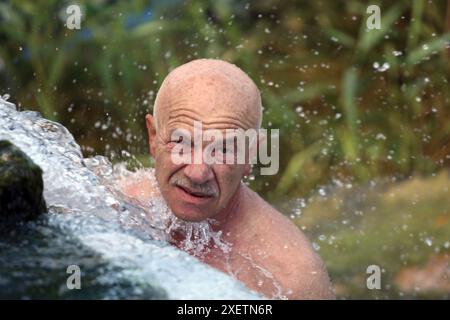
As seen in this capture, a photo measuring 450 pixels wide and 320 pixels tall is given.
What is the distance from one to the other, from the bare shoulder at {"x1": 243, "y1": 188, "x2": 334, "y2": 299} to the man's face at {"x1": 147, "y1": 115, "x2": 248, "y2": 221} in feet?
0.48

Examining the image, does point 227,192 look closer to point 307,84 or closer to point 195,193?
point 195,193

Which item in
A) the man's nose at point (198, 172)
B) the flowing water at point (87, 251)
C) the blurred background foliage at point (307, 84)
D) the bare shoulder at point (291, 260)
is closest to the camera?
the flowing water at point (87, 251)

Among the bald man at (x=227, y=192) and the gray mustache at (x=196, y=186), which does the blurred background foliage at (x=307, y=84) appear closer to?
the bald man at (x=227, y=192)

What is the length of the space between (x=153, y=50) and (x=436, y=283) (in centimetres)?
144

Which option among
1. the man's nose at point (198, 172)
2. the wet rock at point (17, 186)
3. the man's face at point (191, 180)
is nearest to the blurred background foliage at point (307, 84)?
the man's face at point (191, 180)

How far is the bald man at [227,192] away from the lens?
2.71m

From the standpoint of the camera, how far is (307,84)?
205 inches

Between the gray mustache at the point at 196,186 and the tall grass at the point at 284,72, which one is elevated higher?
the tall grass at the point at 284,72

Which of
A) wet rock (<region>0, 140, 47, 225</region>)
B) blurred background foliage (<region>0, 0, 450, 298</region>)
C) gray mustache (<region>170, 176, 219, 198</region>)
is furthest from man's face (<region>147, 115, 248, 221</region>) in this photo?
blurred background foliage (<region>0, 0, 450, 298</region>)

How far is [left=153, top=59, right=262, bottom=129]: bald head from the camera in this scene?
2699 mm

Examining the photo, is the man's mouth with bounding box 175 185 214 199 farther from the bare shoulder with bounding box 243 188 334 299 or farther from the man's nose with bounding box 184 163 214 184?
the bare shoulder with bounding box 243 188 334 299

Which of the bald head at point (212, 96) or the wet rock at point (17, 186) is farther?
the bald head at point (212, 96)

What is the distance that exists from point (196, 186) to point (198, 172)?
0.17 ft
